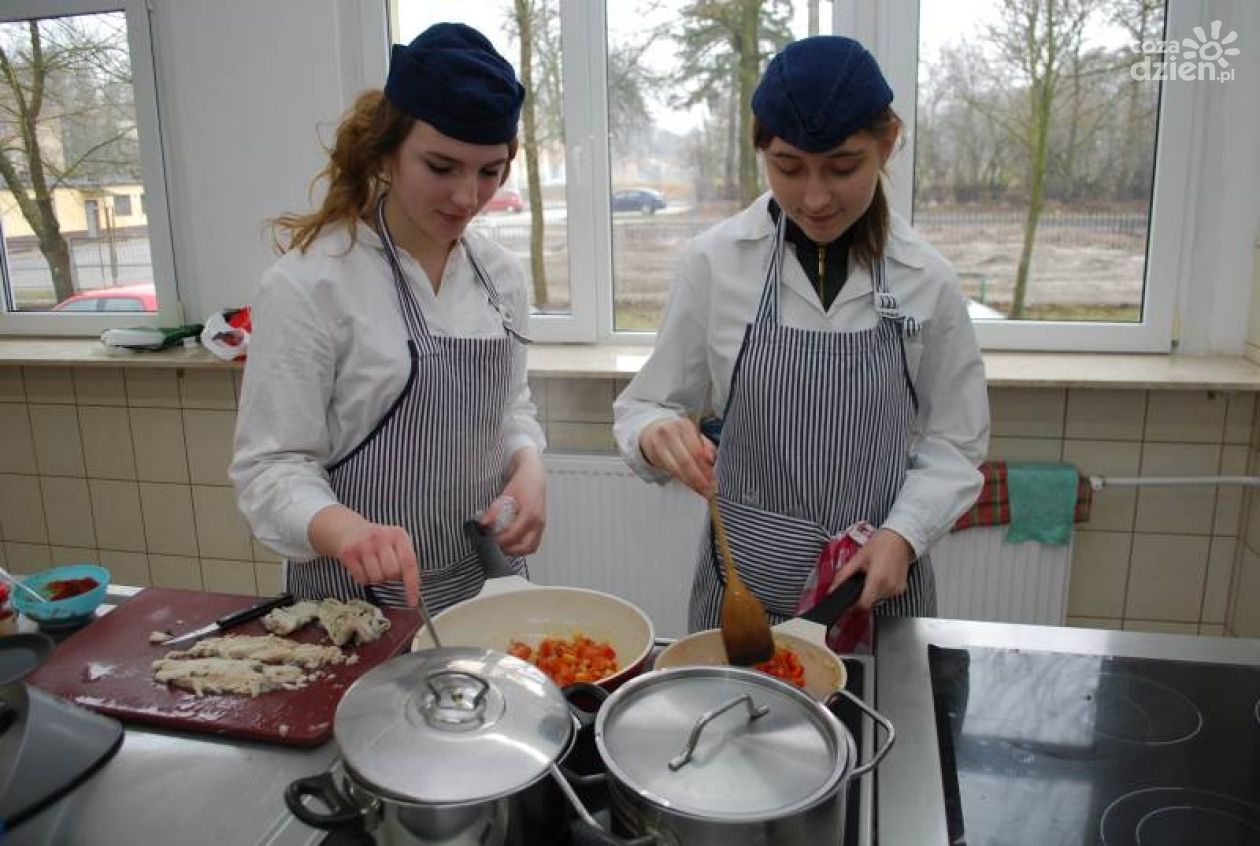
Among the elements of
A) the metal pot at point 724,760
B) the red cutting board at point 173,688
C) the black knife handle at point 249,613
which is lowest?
the red cutting board at point 173,688

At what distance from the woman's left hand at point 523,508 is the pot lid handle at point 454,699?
0.58 metres

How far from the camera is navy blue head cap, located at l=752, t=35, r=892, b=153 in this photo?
3.95 ft

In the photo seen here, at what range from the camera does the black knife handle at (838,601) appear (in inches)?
45.0

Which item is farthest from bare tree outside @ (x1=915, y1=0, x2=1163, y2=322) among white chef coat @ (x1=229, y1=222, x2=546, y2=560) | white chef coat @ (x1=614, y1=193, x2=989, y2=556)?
white chef coat @ (x1=229, y1=222, x2=546, y2=560)

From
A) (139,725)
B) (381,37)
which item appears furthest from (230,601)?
(381,37)

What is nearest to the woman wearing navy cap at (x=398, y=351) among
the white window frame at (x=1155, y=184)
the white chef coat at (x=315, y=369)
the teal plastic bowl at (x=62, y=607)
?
the white chef coat at (x=315, y=369)

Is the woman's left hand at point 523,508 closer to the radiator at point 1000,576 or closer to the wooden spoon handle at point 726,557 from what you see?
the wooden spoon handle at point 726,557

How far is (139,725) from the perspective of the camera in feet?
3.37

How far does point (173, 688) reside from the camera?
1.07 meters

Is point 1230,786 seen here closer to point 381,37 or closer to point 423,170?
point 423,170

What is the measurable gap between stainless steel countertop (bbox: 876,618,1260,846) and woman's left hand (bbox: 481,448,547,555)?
0.50 m

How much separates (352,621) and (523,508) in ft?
1.06

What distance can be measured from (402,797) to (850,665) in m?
0.60

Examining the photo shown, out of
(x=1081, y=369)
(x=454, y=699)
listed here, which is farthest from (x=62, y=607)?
(x=1081, y=369)
